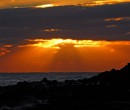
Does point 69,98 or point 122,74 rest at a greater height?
point 122,74

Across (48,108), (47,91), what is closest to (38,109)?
(48,108)

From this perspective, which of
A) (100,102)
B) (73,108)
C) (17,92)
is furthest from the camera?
(17,92)

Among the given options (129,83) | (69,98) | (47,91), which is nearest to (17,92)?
(47,91)

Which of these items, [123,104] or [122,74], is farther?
[122,74]

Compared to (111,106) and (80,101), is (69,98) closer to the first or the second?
(80,101)

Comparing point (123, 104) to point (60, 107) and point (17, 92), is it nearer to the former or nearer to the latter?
point (60, 107)

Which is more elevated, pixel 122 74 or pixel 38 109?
pixel 122 74

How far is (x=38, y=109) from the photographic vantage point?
134ft

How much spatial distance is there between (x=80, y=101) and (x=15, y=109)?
556 centimetres

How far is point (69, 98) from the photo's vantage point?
46188 mm

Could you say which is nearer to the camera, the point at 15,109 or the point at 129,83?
the point at 15,109

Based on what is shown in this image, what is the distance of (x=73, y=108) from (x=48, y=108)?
1994mm

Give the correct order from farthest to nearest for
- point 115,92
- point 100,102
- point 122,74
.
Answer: point 122,74
point 115,92
point 100,102

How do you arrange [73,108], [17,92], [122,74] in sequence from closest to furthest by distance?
[73,108] < [17,92] < [122,74]
